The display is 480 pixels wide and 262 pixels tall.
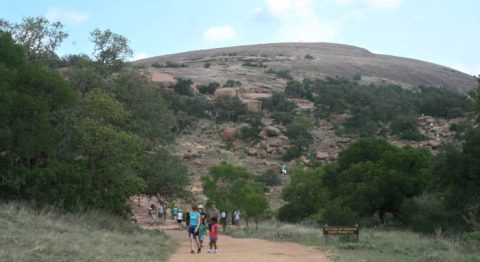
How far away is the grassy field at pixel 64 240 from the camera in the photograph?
10.1m

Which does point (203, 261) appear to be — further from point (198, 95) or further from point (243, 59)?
point (243, 59)

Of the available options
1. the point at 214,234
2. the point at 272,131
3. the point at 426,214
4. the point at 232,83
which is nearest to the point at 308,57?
the point at 232,83

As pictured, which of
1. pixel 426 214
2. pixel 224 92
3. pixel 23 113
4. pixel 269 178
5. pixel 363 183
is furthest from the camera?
pixel 224 92

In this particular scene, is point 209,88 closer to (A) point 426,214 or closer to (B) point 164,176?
(A) point 426,214

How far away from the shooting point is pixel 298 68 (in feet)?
315

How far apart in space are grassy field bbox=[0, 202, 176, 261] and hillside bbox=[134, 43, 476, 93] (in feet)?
184

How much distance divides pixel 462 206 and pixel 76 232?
50.5ft

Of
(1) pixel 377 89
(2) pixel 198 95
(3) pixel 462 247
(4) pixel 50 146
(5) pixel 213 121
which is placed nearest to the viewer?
(3) pixel 462 247

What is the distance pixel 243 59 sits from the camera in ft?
342

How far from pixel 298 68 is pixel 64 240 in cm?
8630

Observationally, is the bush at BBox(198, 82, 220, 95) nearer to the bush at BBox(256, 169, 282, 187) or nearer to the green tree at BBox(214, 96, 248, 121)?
the green tree at BBox(214, 96, 248, 121)

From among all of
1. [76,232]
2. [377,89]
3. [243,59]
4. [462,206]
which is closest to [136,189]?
[76,232]

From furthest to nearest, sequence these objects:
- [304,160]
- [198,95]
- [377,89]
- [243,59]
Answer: [243,59] → [377,89] → [198,95] → [304,160]

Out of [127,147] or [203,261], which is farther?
[127,147]
